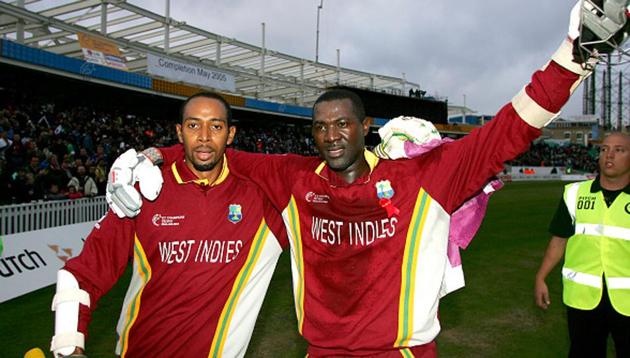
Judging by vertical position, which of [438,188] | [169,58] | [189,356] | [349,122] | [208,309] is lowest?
[189,356]

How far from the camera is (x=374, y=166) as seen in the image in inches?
116

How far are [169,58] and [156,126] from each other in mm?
4327

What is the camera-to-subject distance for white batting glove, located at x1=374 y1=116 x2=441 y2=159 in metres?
2.87

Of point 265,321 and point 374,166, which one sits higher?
point 374,166

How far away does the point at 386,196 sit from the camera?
282 cm

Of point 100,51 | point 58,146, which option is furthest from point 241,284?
point 100,51

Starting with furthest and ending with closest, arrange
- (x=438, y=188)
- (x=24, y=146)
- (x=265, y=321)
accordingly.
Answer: (x=24, y=146) < (x=265, y=321) < (x=438, y=188)

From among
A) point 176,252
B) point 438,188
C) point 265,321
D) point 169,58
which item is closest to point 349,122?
point 438,188

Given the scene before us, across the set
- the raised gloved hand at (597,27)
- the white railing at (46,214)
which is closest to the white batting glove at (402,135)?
the raised gloved hand at (597,27)

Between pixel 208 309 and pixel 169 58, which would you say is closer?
pixel 208 309

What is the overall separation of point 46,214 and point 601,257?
994 cm

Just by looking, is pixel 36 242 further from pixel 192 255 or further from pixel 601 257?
pixel 601 257

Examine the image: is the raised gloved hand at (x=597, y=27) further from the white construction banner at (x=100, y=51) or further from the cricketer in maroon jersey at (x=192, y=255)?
the white construction banner at (x=100, y=51)

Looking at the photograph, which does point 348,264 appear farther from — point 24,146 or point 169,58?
point 169,58
